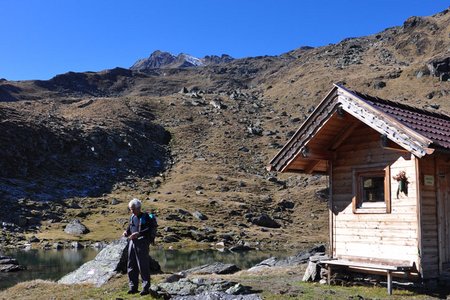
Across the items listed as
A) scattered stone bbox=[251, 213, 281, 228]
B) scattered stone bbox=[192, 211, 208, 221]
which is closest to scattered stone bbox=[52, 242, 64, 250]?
scattered stone bbox=[192, 211, 208, 221]

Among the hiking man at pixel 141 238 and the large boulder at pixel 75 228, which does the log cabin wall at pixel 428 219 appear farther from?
the large boulder at pixel 75 228

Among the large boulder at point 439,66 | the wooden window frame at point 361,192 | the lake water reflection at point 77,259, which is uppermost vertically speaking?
the large boulder at point 439,66

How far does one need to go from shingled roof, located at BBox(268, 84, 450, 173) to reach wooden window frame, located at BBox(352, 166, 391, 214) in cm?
138

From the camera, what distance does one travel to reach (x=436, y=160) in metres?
16.0

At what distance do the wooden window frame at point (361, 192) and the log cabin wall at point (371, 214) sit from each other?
3.6 inches

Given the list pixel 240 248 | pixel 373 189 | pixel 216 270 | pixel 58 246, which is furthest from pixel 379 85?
pixel 373 189

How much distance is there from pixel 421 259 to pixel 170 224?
43423 millimetres

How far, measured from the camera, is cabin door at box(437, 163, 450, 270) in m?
15.9

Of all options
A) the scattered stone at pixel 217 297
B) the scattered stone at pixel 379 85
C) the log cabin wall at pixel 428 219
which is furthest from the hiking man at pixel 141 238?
the scattered stone at pixel 379 85

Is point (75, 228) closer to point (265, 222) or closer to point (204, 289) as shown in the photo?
point (265, 222)

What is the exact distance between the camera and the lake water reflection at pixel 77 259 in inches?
1196

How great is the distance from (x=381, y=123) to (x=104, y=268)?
37.0 feet

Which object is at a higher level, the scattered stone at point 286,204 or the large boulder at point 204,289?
the scattered stone at point 286,204

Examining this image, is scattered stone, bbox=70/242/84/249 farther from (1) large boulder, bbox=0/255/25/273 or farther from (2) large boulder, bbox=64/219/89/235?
(1) large boulder, bbox=0/255/25/273
